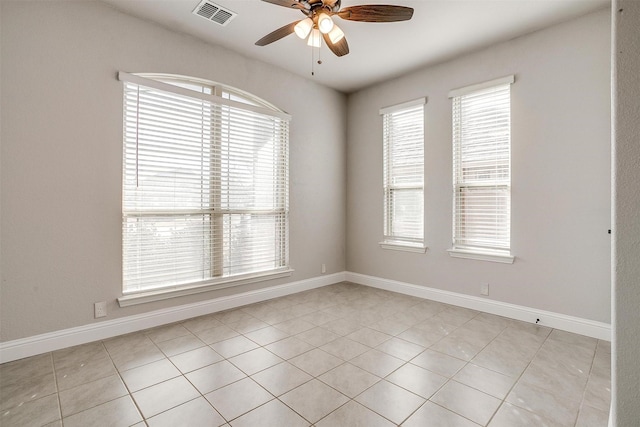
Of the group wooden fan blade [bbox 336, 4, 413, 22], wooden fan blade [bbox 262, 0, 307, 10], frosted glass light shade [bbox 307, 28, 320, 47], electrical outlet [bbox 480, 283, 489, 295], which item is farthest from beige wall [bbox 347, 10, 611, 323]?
wooden fan blade [bbox 262, 0, 307, 10]

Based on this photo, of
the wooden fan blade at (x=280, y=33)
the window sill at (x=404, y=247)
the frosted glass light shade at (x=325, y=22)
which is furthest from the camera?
the window sill at (x=404, y=247)

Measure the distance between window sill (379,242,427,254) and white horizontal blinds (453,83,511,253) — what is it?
0.44 m

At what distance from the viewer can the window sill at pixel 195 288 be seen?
2.88 metres

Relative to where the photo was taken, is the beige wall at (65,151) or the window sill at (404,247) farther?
the window sill at (404,247)

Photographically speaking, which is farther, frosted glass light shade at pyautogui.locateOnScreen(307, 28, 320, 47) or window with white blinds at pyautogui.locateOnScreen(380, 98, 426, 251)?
window with white blinds at pyautogui.locateOnScreen(380, 98, 426, 251)

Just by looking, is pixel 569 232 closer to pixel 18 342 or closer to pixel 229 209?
pixel 229 209

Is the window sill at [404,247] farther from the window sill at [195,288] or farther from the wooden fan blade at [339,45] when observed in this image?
the wooden fan blade at [339,45]

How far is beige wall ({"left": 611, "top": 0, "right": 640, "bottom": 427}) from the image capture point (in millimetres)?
1100

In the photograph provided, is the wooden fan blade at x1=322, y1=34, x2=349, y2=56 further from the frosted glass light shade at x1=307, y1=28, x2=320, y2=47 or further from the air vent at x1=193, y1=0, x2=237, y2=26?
the air vent at x1=193, y1=0, x2=237, y2=26

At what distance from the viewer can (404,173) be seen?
4.23 m

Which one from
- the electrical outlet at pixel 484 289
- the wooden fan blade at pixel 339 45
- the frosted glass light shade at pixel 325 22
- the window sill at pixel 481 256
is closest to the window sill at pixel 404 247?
the window sill at pixel 481 256

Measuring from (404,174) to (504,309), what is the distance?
6.45 ft

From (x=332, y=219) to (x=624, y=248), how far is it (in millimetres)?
3737

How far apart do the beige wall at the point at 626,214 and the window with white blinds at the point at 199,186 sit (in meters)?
3.19
